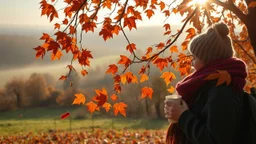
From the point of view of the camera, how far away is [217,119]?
1.80 meters

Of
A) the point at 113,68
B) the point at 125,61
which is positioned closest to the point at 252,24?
the point at 125,61

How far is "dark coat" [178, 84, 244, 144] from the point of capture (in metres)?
1.80

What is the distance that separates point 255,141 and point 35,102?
3167 cm

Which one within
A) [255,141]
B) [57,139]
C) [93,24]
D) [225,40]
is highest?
[93,24]

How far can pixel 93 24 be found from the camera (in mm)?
4238

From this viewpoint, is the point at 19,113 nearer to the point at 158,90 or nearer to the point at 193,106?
the point at 158,90

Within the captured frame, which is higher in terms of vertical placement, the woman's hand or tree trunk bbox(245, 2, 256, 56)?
tree trunk bbox(245, 2, 256, 56)

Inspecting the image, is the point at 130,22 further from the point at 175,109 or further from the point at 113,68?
the point at 175,109

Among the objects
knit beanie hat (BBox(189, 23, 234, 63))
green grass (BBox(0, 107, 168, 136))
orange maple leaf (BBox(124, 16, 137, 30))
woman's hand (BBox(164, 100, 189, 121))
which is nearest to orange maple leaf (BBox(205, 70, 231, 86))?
knit beanie hat (BBox(189, 23, 234, 63))

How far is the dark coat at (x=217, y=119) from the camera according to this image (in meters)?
1.80

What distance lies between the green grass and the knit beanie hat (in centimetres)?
1910

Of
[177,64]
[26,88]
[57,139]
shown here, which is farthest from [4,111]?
[177,64]

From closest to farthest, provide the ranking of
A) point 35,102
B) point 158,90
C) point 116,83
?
point 116,83 < point 158,90 < point 35,102

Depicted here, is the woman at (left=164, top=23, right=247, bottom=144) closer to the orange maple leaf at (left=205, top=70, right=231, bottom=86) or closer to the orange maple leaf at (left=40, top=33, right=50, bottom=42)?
the orange maple leaf at (left=205, top=70, right=231, bottom=86)
